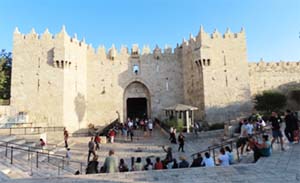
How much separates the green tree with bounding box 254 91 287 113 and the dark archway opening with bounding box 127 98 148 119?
13581mm

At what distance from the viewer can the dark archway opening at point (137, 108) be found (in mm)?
28672

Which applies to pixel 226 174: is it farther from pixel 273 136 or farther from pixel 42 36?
pixel 42 36

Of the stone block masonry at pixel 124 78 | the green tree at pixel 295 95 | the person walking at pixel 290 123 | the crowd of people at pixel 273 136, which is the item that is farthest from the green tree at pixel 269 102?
the person walking at pixel 290 123

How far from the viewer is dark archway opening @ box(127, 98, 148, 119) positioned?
2867cm

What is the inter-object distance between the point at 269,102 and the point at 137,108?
15746 mm

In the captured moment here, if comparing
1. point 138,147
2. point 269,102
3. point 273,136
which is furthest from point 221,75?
point 273,136

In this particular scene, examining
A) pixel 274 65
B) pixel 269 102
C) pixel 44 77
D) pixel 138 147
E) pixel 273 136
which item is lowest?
pixel 138 147

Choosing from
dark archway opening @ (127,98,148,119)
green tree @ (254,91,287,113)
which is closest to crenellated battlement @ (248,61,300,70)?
green tree @ (254,91,287,113)

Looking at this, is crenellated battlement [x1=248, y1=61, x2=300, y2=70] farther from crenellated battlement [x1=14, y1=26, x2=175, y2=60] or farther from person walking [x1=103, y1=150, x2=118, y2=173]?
person walking [x1=103, y1=150, x2=118, y2=173]

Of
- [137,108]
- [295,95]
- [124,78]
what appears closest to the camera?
[295,95]

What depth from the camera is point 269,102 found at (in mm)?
20484

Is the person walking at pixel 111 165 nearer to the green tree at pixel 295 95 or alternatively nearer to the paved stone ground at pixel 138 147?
the paved stone ground at pixel 138 147

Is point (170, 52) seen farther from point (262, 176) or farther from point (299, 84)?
point (262, 176)

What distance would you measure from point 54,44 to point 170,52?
40.1 ft
